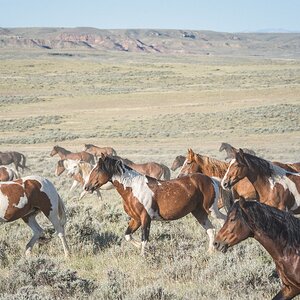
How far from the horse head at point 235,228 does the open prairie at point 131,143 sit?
650mm

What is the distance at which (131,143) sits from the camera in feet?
106

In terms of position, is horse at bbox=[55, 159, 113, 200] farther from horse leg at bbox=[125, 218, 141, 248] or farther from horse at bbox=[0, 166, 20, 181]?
horse leg at bbox=[125, 218, 141, 248]

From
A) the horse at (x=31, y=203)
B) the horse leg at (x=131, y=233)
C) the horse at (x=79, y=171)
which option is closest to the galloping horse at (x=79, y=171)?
the horse at (x=79, y=171)

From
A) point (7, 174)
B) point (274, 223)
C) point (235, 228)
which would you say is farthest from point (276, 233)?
point (7, 174)

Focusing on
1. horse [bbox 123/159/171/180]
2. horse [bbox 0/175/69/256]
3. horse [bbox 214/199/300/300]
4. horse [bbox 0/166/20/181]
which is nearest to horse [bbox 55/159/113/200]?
horse [bbox 123/159/171/180]

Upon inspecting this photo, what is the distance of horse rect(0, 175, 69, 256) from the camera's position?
8.28 meters

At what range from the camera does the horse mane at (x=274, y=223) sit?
17.4ft

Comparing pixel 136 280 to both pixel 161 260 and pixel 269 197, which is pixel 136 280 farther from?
pixel 269 197

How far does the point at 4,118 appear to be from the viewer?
145ft

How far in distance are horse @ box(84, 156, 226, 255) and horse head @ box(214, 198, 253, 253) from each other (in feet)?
9.53

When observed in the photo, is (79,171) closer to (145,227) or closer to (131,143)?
(145,227)

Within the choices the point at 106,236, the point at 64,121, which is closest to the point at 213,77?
the point at 64,121

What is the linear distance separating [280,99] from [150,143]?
22.4 m

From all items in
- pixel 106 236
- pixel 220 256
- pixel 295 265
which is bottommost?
pixel 106 236
